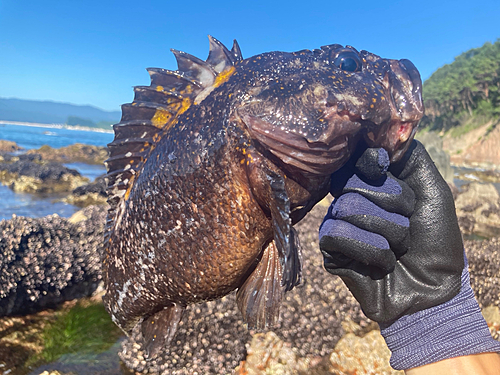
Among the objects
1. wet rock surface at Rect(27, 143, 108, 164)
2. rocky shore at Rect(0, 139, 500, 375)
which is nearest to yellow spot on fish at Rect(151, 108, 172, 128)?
rocky shore at Rect(0, 139, 500, 375)

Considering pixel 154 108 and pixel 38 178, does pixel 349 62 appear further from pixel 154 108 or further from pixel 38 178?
pixel 38 178

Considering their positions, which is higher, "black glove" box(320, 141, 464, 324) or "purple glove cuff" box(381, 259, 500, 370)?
"black glove" box(320, 141, 464, 324)

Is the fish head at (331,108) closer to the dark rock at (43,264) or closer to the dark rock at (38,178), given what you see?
the dark rock at (43,264)

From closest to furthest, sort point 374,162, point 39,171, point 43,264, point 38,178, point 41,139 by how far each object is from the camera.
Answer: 1. point 374,162
2. point 43,264
3. point 38,178
4. point 39,171
5. point 41,139

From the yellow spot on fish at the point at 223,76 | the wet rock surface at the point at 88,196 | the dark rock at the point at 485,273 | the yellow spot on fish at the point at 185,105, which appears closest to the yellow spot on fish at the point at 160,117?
the yellow spot on fish at the point at 185,105

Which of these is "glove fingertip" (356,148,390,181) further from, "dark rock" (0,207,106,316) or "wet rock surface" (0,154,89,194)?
"wet rock surface" (0,154,89,194)

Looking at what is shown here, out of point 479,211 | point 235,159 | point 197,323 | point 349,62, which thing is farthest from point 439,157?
point 235,159
